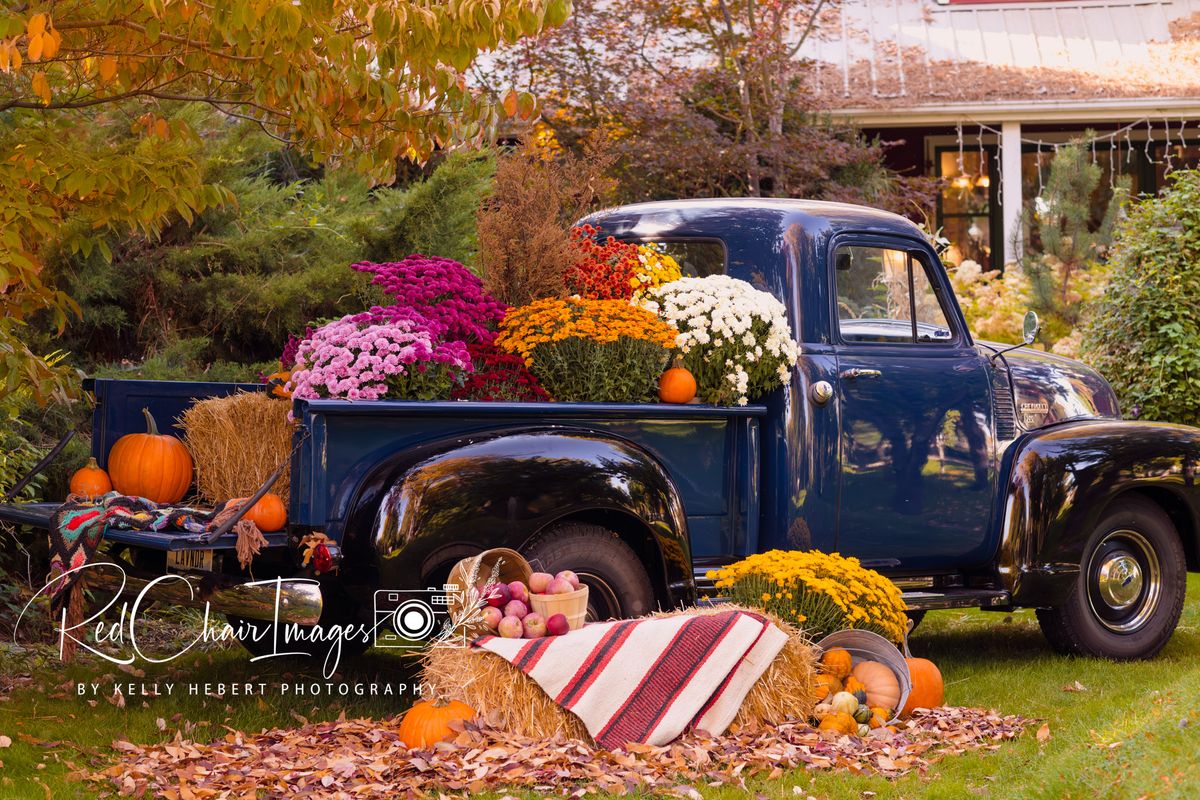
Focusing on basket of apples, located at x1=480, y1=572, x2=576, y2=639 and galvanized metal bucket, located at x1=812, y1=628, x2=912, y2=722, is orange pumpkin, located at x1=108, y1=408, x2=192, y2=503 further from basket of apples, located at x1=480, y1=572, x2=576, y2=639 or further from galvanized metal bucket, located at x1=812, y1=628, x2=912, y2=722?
galvanized metal bucket, located at x1=812, y1=628, x2=912, y2=722

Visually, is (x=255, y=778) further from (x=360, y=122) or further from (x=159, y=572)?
(x=360, y=122)

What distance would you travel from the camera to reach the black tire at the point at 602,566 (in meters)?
5.12

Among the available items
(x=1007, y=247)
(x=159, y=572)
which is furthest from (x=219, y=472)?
(x=1007, y=247)

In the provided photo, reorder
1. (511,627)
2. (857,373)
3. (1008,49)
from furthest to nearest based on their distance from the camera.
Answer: (1008,49)
(857,373)
(511,627)

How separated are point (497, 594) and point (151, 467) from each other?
59.3 inches

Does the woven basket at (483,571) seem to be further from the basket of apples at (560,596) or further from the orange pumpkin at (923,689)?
the orange pumpkin at (923,689)

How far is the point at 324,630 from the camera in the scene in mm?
5629

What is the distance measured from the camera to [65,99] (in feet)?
20.3

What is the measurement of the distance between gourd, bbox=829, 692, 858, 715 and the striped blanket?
0.33 meters

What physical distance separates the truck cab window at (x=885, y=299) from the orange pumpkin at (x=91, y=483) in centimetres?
313

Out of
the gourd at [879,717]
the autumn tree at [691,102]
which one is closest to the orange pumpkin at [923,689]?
the gourd at [879,717]

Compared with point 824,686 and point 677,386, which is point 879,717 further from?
point 677,386

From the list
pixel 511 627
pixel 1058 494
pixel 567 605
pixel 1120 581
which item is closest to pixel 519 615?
pixel 511 627

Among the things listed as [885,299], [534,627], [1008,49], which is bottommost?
[534,627]
